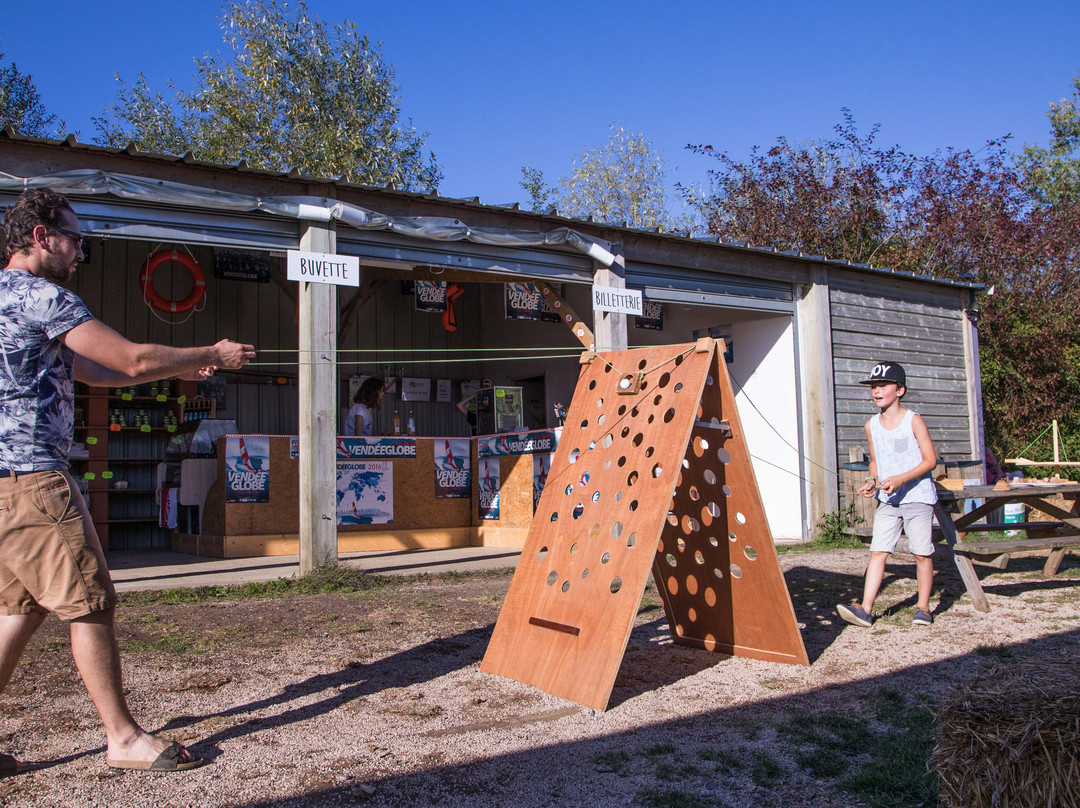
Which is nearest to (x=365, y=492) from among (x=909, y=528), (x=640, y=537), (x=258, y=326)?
(x=258, y=326)

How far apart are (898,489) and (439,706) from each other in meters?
3.30

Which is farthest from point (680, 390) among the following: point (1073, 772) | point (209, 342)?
point (209, 342)

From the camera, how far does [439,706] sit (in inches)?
141

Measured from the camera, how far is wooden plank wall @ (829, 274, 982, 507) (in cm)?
1094

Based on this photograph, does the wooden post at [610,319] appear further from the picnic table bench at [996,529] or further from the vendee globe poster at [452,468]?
the picnic table bench at [996,529]

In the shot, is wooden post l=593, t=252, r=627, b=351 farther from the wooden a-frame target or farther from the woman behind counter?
the wooden a-frame target

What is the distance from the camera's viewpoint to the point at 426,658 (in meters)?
4.49

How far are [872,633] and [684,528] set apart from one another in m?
1.44

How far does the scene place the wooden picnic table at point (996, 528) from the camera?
555 cm

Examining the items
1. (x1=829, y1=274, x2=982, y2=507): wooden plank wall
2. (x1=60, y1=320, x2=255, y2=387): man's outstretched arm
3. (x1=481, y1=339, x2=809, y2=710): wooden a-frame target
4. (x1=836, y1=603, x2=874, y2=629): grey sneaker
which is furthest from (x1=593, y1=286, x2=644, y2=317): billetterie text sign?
(x1=60, y1=320, x2=255, y2=387): man's outstretched arm

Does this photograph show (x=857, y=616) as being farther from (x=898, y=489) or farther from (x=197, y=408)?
(x=197, y=408)

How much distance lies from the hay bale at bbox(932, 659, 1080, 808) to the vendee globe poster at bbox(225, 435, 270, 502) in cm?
809

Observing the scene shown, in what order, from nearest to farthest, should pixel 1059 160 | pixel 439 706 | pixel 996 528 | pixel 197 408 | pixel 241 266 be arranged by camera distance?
1. pixel 439 706
2. pixel 996 528
3. pixel 197 408
4. pixel 241 266
5. pixel 1059 160

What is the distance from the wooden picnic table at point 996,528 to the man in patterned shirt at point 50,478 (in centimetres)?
479
